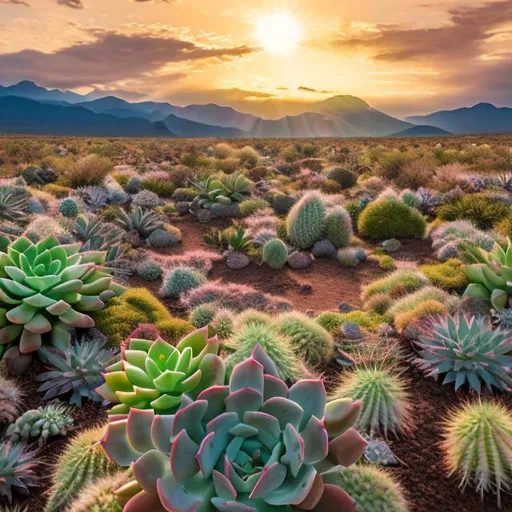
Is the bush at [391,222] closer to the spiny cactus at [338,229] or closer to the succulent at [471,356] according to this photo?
the spiny cactus at [338,229]

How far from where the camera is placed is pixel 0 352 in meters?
4.72

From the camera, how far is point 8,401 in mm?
4137

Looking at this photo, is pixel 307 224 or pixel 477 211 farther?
pixel 477 211

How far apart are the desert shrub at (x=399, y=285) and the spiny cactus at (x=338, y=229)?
2.49 metres

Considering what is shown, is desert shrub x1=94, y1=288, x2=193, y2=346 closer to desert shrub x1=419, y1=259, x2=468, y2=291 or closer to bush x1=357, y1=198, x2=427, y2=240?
desert shrub x1=419, y1=259, x2=468, y2=291

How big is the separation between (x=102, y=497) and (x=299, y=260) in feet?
21.1

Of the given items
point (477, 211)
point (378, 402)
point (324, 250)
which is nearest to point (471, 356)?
point (378, 402)

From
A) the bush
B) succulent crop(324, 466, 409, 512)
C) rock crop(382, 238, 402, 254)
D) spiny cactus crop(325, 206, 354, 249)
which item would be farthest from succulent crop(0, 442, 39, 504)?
the bush

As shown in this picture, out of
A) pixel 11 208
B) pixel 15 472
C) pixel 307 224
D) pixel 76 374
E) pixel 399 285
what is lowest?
pixel 15 472

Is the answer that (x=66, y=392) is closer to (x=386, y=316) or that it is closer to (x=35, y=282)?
(x=35, y=282)

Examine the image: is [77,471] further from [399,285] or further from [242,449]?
[399,285]

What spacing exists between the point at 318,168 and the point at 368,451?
18.8 m

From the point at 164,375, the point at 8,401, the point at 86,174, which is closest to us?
the point at 164,375

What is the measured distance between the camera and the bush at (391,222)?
419 inches
